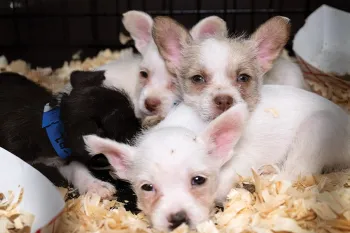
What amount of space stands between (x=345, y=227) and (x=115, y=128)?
1.39 m

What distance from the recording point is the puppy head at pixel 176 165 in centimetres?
239

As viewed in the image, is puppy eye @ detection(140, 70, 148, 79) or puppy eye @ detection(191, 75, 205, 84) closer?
puppy eye @ detection(191, 75, 205, 84)

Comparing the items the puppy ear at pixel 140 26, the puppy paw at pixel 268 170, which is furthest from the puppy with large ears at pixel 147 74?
the puppy paw at pixel 268 170

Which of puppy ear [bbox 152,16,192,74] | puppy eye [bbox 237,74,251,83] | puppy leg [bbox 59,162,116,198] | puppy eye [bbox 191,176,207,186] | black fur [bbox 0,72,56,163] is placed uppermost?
puppy ear [bbox 152,16,192,74]

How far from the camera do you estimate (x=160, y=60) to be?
12.0 ft

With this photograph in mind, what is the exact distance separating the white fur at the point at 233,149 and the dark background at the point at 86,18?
2082 millimetres

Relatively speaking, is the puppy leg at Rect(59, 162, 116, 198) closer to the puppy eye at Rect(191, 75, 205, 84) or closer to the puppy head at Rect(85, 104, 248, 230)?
the puppy head at Rect(85, 104, 248, 230)

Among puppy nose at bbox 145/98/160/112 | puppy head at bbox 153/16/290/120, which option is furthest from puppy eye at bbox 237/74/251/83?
puppy nose at bbox 145/98/160/112

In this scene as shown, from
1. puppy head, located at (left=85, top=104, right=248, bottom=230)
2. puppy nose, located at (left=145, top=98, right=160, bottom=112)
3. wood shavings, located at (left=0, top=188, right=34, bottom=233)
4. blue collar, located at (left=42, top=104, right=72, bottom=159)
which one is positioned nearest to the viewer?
wood shavings, located at (left=0, top=188, right=34, bottom=233)

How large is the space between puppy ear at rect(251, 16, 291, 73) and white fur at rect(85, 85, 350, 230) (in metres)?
0.27

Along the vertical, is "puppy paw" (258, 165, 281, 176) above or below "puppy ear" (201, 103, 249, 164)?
below

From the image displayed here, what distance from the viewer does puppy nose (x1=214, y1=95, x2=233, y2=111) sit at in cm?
297

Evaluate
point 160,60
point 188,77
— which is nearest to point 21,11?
point 160,60

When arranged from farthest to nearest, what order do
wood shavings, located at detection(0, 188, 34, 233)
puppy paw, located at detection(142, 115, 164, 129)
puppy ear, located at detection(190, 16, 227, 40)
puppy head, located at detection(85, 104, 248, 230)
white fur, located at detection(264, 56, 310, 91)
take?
1. white fur, located at detection(264, 56, 310, 91)
2. puppy ear, located at detection(190, 16, 227, 40)
3. puppy paw, located at detection(142, 115, 164, 129)
4. puppy head, located at detection(85, 104, 248, 230)
5. wood shavings, located at detection(0, 188, 34, 233)
